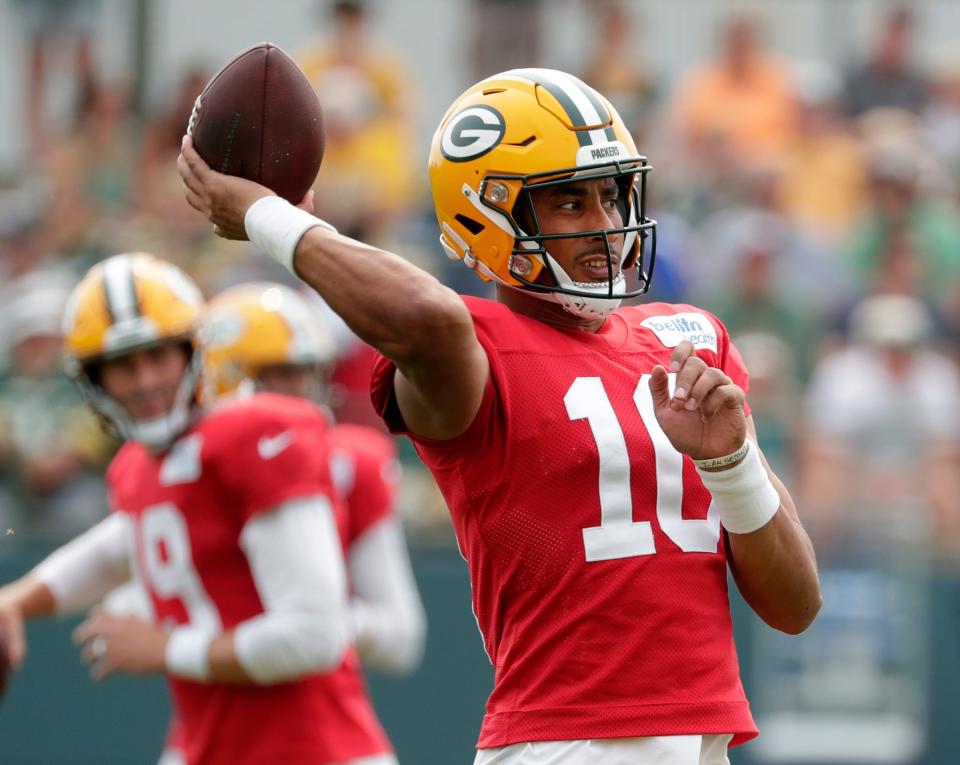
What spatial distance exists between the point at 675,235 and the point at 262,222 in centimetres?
661

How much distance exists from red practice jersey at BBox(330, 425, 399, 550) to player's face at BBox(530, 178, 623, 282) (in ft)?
6.98

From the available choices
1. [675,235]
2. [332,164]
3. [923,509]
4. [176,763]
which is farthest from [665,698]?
[332,164]

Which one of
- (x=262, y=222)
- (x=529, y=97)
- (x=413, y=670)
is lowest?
(x=413, y=670)

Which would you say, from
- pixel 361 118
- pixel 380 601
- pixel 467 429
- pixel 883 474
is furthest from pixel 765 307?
pixel 467 429

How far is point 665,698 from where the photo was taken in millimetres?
3014

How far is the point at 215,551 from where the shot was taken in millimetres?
4402

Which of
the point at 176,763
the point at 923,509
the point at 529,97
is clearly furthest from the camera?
the point at 923,509

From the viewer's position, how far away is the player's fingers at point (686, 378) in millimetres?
2920

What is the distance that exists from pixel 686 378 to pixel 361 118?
7547 mm

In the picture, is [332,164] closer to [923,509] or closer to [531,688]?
[923,509]

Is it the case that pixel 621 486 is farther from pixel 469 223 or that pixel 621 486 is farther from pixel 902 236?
pixel 902 236

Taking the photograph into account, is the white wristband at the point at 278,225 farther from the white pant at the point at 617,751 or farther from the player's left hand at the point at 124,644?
the player's left hand at the point at 124,644

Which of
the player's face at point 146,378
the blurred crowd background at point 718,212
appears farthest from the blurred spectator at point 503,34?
the player's face at point 146,378

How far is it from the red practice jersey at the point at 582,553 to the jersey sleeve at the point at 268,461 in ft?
4.21
